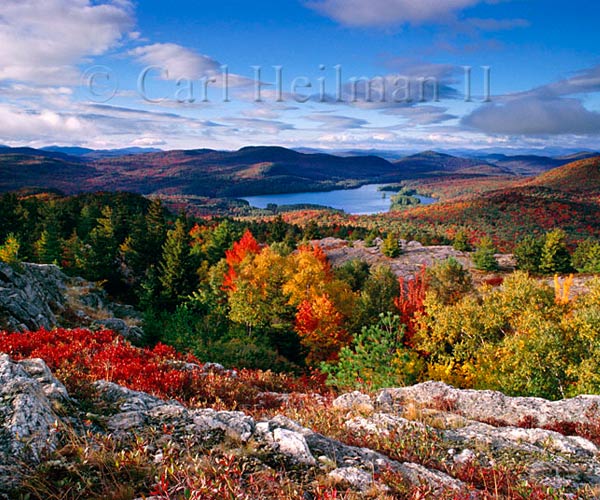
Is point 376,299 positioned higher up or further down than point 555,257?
further down

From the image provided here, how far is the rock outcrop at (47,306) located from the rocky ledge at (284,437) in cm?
1169

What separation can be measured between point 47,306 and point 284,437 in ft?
64.2

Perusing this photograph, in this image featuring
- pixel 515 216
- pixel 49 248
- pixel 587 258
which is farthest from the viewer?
pixel 515 216

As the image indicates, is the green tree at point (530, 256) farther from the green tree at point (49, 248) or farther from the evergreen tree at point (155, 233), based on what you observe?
the green tree at point (49, 248)

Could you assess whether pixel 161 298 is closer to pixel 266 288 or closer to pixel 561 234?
pixel 266 288

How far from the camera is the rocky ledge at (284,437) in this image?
177 inches

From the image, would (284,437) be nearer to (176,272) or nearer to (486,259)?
(176,272)

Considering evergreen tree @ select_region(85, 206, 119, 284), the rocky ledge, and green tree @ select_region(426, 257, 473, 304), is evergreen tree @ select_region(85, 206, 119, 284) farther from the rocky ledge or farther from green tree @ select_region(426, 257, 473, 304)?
Result: the rocky ledge

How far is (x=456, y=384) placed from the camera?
19891mm

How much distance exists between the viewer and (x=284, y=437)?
5.23 m

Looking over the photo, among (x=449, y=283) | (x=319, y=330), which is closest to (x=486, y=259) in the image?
(x=449, y=283)

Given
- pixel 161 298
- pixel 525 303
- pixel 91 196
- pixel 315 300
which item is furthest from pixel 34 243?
pixel 525 303

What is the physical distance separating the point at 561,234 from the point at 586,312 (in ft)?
128

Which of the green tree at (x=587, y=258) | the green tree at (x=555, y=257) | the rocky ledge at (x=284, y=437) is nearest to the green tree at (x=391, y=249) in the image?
the green tree at (x=555, y=257)
